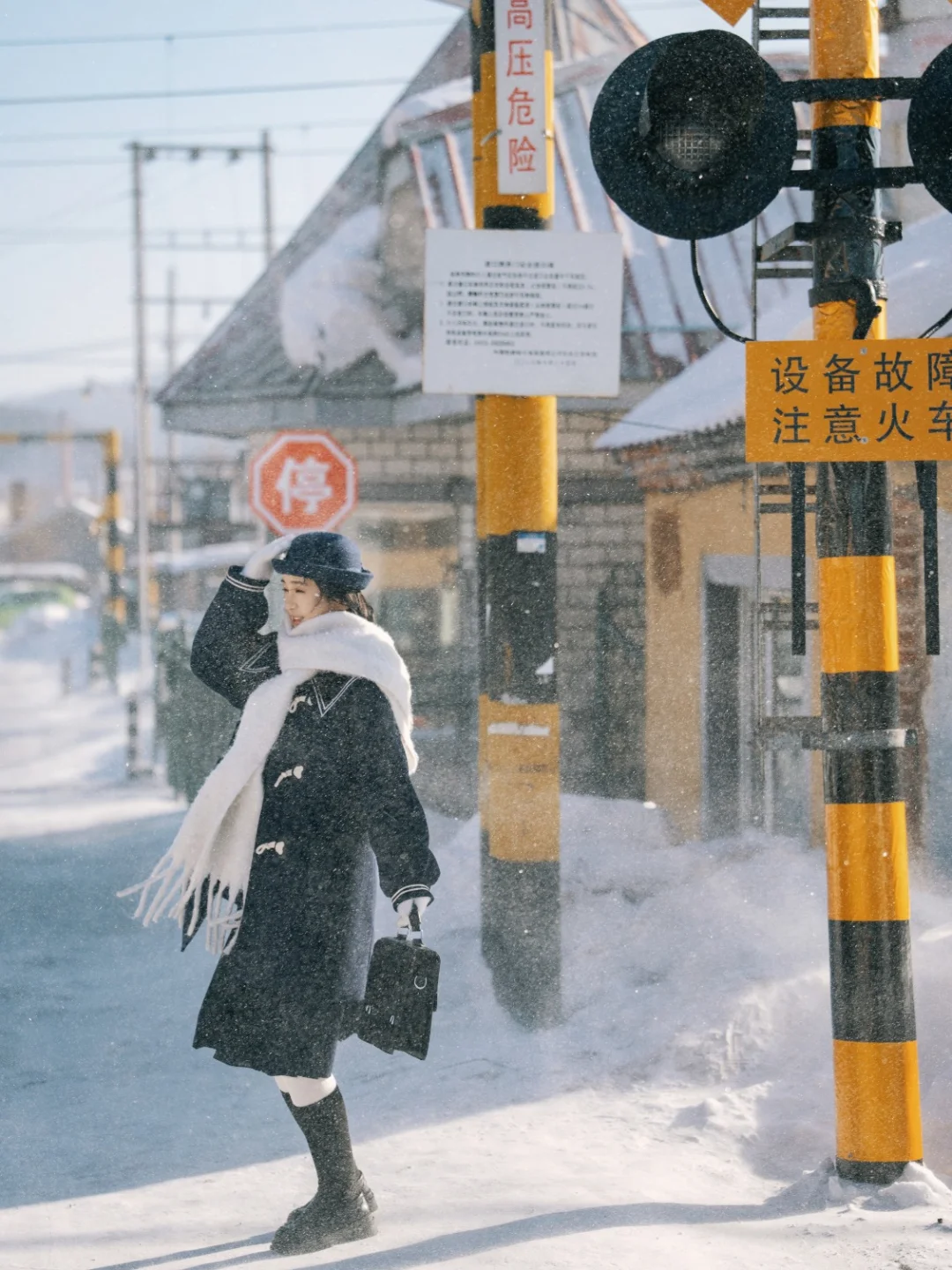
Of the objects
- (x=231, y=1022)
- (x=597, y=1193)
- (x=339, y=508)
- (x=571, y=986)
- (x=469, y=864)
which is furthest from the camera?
(x=339, y=508)

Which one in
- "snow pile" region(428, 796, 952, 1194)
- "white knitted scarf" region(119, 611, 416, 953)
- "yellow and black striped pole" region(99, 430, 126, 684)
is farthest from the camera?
"yellow and black striped pole" region(99, 430, 126, 684)

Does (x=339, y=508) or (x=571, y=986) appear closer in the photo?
(x=571, y=986)

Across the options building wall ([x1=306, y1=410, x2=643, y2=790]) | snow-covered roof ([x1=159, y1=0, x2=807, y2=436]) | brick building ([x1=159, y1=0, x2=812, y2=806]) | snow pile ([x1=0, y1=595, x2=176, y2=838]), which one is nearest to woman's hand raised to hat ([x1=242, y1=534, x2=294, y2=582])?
brick building ([x1=159, y1=0, x2=812, y2=806])

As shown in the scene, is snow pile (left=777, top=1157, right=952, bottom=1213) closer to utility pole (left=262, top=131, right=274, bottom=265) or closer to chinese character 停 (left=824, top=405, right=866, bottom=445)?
chinese character 停 (left=824, top=405, right=866, bottom=445)

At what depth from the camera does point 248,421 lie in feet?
49.1

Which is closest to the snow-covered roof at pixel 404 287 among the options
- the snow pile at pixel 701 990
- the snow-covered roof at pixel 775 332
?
the snow-covered roof at pixel 775 332

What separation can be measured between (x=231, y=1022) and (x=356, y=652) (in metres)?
0.99

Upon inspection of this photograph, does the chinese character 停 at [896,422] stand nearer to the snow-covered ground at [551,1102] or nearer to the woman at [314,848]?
the woman at [314,848]

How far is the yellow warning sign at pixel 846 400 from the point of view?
375cm

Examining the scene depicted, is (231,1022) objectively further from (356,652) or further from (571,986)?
(571,986)

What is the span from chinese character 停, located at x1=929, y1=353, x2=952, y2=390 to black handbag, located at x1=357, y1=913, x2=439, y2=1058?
6.24ft

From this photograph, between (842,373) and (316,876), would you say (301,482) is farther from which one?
(842,373)

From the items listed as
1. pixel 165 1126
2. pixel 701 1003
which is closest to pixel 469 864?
pixel 701 1003

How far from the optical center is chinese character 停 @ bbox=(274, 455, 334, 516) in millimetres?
8367
